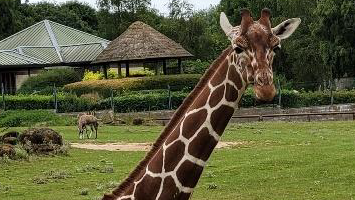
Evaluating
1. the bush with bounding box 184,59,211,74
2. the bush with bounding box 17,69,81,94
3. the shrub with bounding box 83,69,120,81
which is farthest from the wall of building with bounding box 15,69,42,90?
the bush with bounding box 184,59,211,74

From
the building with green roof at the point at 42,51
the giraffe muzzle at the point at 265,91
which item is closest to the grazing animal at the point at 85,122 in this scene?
the building with green roof at the point at 42,51

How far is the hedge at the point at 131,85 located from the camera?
162 feet

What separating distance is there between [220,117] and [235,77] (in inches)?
13.3

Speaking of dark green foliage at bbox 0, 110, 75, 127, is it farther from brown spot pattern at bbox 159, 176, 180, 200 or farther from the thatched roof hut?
brown spot pattern at bbox 159, 176, 180, 200

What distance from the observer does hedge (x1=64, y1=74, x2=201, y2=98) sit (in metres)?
49.4

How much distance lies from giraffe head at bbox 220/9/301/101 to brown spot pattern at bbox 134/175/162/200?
1.09 metres

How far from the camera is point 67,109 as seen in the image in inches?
1753

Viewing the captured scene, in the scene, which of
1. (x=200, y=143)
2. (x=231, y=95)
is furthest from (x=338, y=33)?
(x=200, y=143)

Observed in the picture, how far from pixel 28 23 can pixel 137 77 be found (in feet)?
133

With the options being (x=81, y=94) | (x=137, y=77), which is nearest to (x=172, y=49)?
(x=137, y=77)

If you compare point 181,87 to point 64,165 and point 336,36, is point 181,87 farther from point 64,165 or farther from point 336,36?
point 64,165

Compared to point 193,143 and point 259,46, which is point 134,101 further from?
point 259,46

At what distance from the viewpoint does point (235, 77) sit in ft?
18.3

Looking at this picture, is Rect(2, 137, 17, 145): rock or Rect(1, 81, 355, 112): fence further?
Rect(1, 81, 355, 112): fence
